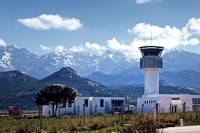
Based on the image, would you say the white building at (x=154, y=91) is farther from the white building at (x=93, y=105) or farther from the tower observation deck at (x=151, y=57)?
the white building at (x=93, y=105)

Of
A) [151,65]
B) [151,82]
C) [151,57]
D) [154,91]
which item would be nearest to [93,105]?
[154,91]

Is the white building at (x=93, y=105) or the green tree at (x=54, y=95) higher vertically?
the green tree at (x=54, y=95)

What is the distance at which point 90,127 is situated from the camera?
3503 centimetres

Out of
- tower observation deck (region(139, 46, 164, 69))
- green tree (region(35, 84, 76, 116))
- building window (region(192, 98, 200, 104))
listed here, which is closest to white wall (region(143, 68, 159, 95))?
tower observation deck (region(139, 46, 164, 69))

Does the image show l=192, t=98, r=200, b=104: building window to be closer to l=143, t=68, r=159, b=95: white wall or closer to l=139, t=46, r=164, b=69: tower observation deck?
l=143, t=68, r=159, b=95: white wall

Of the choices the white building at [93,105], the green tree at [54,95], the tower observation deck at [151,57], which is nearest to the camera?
the green tree at [54,95]

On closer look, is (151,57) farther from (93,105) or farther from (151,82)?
(93,105)

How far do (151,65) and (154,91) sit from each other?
874cm

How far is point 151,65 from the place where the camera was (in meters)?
146

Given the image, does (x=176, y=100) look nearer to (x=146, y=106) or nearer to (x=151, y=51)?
(x=146, y=106)

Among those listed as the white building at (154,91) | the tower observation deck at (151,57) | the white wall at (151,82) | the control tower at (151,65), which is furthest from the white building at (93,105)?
the tower observation deck at (151,57)

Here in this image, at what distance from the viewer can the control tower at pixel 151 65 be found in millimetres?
143250

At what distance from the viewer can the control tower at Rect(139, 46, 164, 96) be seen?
143250mm

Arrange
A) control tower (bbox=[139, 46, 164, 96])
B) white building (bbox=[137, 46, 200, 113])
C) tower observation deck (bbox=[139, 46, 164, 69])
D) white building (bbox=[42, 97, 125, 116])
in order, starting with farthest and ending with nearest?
tower observation deck (bbox=[139, 46, 164, 69]), control tower (bbox=[139, 46, 164, 96]), white building (bbox=[137, 46, 200, 113]), white building (bbox=[42, 97, 125, 116])
